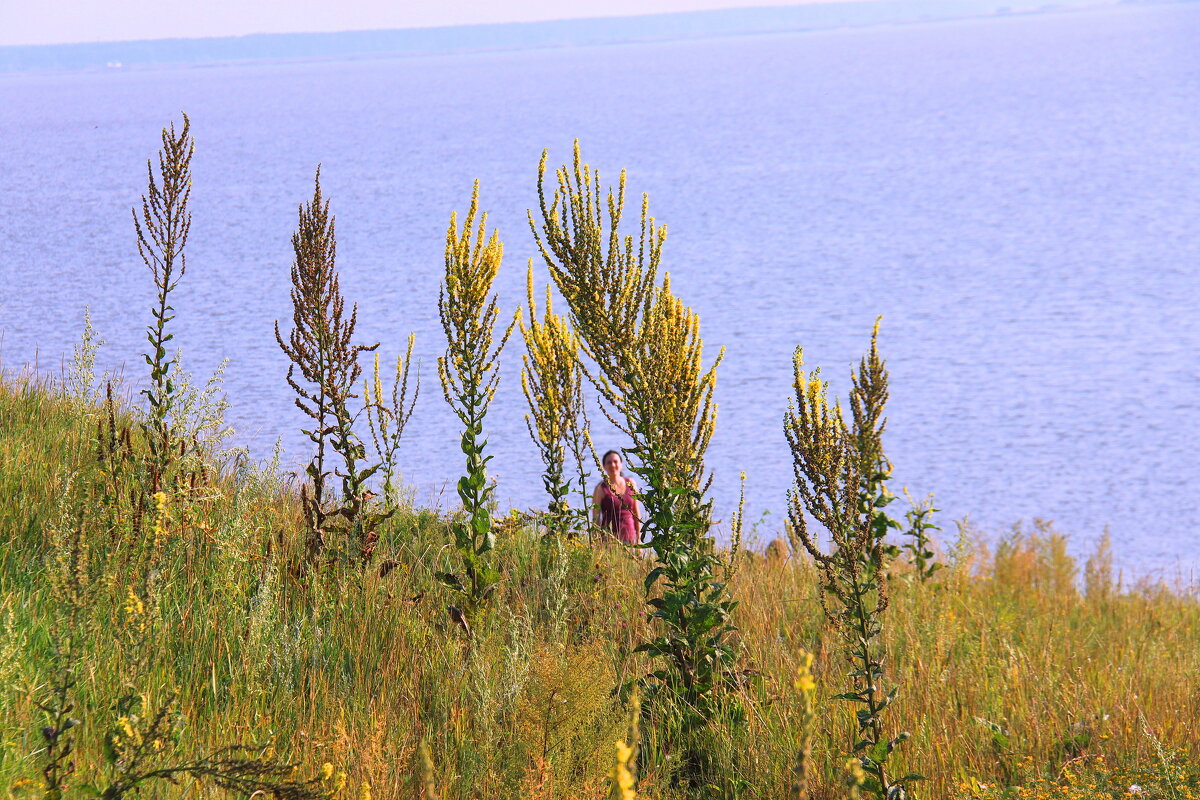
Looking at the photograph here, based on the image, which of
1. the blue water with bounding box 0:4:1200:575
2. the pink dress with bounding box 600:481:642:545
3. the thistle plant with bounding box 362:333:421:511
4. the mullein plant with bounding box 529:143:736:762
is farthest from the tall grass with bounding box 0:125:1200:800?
the blue water with bounding box 0:4:1200:575

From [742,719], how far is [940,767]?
0.89 m

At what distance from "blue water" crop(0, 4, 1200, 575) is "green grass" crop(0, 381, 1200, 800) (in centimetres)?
513

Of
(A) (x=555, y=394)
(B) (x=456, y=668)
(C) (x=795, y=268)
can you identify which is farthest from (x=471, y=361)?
(C) (x=795, y=268)

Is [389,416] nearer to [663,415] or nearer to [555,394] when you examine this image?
[555,394]

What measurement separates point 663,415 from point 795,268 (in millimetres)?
33356

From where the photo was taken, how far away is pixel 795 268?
37.2m

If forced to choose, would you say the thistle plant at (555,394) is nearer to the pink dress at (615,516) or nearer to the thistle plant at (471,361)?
the thistle plant at (471,361)

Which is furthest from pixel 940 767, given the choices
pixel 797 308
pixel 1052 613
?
pixel 797 308

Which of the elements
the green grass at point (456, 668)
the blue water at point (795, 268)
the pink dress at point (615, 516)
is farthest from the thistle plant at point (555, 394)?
the blue water at point (795, 268)

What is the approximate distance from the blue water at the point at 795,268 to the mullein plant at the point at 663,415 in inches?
252

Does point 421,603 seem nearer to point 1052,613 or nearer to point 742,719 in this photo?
point 742,719

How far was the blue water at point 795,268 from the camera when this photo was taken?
63.6 ft

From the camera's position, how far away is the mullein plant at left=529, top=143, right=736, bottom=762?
4.70 meters

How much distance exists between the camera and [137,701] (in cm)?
323
